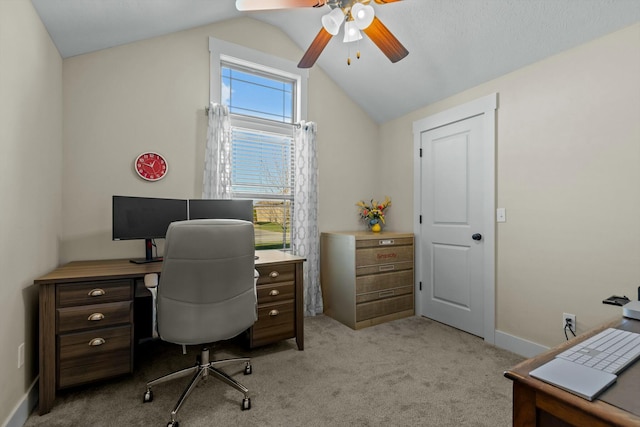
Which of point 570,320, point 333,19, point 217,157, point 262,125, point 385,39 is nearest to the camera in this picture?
point 333,19

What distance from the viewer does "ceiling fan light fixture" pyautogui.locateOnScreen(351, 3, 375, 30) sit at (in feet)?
6.02

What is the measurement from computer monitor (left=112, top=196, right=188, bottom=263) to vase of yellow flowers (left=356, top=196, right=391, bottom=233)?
2131 mm

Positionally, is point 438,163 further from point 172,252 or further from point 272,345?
point 172,252

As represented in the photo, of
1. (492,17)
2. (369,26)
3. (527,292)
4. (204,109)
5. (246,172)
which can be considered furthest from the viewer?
(246,172)

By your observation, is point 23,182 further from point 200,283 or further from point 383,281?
point 383,281

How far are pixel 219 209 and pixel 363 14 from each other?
1848 mm

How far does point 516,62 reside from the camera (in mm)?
2520

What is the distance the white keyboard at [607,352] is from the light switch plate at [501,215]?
1869 millimetres

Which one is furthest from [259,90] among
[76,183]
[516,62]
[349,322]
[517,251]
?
[517,251]

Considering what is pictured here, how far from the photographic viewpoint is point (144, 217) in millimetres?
2395

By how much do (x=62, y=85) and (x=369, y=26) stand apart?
7.92ft

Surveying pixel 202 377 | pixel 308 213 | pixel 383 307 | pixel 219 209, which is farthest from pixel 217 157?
pixel 383 307

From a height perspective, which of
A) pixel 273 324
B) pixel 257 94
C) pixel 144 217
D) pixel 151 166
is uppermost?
pixel 257 94

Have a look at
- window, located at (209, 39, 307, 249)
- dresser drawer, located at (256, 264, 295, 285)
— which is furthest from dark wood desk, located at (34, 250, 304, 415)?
window, located at (209, 39, 307, 249)
